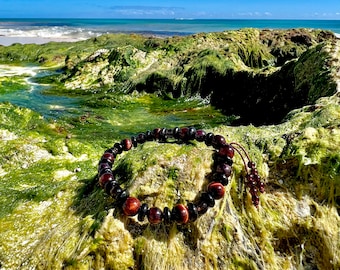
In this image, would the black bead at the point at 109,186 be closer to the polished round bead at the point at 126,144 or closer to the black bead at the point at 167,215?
the black bead at the point at 167,215

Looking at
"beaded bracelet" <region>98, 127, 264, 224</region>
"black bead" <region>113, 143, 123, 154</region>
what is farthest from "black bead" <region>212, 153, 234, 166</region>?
"black bead" <region>113, 143, 123, 154</region>

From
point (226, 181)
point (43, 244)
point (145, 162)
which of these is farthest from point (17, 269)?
point (226, 181)

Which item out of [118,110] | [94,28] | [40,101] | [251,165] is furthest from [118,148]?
[94,28]

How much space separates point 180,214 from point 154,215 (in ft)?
1.00

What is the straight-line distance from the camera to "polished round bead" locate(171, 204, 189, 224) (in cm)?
409

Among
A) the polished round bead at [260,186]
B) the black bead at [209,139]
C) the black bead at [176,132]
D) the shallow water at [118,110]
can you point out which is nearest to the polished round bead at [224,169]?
the polished round bead at [260,186]

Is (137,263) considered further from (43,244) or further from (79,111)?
(79,111)

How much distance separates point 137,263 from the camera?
13.7ft

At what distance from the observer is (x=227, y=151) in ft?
15.1

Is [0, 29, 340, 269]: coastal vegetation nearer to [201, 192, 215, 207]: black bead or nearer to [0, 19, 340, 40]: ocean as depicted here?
[201, 192, 215, 207]: black bead

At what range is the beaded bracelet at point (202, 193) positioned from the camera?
4145 mm

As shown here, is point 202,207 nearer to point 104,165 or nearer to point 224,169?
point 224,169

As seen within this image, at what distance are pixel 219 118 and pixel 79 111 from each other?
5.86 m

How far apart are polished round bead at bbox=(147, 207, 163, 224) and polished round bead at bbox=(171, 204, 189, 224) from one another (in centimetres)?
15
